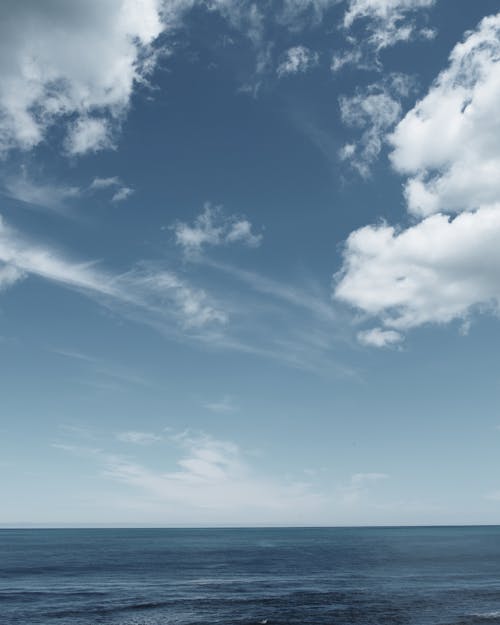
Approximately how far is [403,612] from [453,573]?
45.8 metres

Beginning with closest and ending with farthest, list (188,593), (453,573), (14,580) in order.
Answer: (188,593) → (14,580) → (453,573)

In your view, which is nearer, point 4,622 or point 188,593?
point 4,622

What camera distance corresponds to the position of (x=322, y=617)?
188ft

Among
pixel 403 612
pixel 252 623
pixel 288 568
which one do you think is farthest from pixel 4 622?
pixel 288 568

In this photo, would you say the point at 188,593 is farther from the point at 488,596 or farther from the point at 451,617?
the point at 488,596

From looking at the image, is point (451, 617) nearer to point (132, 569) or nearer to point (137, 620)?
point (137, 620)

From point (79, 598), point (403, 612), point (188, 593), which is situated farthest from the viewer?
point (188, 593)

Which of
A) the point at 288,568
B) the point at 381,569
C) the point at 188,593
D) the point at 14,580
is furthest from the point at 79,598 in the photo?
the point at 381,569

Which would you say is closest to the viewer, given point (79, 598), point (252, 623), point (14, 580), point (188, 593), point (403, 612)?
point (252, 623)

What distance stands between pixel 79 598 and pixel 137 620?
18249 mm

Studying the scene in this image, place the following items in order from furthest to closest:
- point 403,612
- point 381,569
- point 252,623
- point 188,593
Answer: point 381,569 < point 188,593 < point 403,612 < point 252,623

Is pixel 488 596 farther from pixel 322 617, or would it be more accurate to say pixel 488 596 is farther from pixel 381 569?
pixel 381 569

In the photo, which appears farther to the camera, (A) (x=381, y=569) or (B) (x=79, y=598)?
(A) (x=381, y=569)

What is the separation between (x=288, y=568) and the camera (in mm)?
109562
